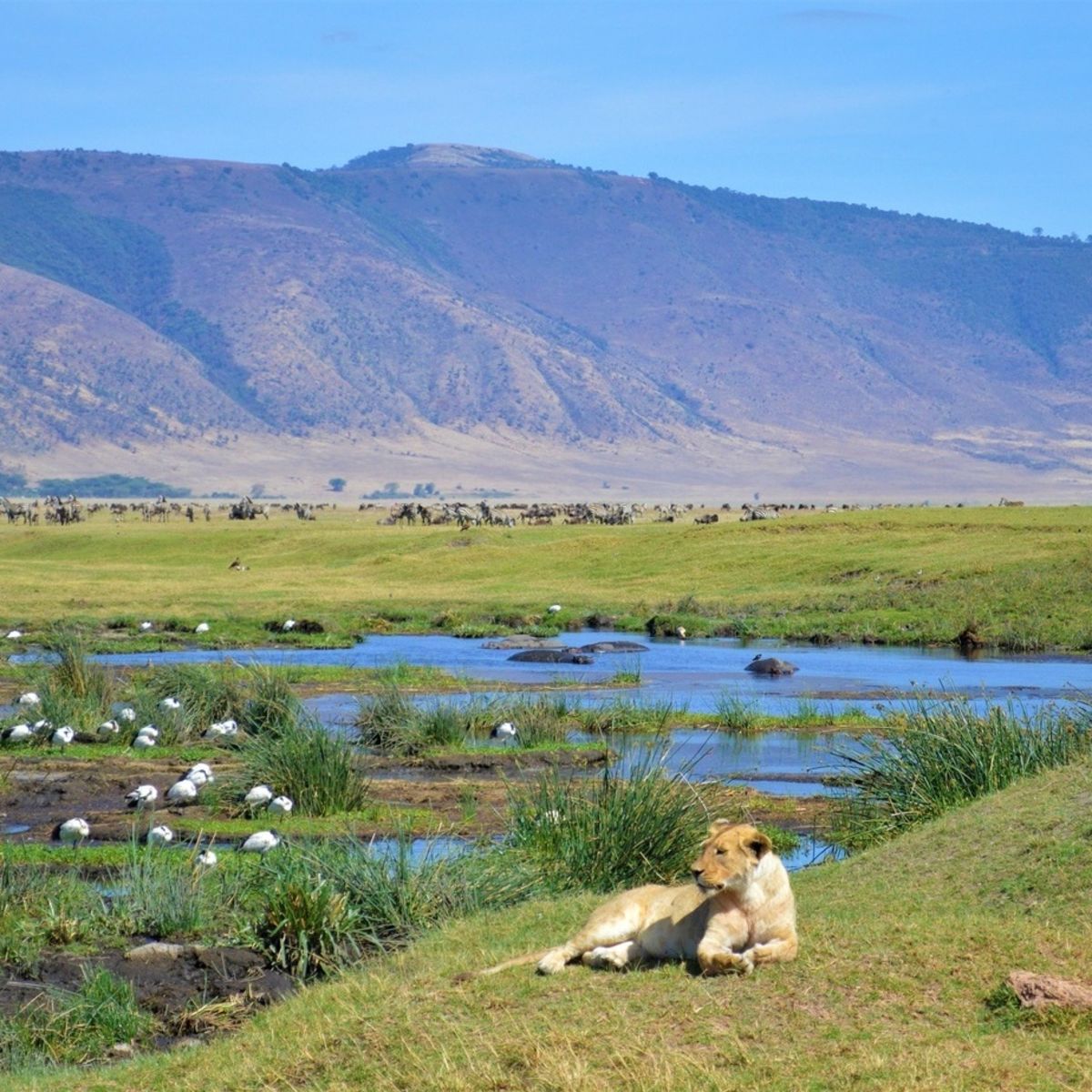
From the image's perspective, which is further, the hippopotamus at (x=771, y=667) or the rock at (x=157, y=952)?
the hippopotamus at (x=771, y=667)

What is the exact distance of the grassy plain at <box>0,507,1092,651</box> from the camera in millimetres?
40312

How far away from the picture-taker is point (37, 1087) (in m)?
9.35

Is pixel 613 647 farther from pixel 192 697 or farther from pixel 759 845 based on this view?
pixel 759 845

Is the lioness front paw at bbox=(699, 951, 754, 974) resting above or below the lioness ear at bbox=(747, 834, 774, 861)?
below

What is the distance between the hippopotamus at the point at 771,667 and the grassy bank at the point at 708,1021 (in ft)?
71.8

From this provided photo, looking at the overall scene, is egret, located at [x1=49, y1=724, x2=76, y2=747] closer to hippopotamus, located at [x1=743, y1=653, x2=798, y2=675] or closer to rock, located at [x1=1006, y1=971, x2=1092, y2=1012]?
hippopotamus, located at [x1=743, y1=653, x2=798, y2=675]

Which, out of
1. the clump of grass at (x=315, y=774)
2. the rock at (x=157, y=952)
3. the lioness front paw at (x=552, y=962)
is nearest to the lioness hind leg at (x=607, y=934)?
the lioness front paw at (x=552, y=962)

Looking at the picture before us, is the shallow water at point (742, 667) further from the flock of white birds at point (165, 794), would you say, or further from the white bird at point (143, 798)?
the white bird at point (143, 798)

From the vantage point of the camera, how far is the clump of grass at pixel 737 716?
25.0 meters

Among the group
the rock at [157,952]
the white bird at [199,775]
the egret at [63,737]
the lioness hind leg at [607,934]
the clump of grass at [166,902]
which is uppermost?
the lioness hind leg at [607,934]

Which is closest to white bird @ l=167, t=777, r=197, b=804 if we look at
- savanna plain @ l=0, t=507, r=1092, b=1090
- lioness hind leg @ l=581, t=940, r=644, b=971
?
A: savanna plain @ l=0, t=507, r=1092, b=1090

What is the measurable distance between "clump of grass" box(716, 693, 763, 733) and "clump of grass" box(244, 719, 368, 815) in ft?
25.5

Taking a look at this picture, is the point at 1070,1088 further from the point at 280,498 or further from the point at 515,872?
the point at 280,498

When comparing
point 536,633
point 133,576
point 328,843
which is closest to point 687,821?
point 328,843
